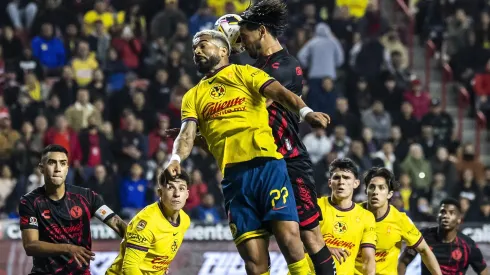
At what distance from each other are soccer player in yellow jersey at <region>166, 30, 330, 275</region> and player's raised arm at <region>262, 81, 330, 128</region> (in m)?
0.07

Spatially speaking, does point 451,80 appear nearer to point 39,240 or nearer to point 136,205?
point 136,205

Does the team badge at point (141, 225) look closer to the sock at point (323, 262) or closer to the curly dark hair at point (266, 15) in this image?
the sock at point (323, 262)

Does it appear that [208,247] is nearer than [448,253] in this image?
No

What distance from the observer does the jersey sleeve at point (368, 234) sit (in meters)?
10.5

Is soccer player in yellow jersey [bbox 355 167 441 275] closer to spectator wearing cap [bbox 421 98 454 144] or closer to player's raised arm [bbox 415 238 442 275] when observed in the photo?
player's raised arm [bbox 415 238 442 275]

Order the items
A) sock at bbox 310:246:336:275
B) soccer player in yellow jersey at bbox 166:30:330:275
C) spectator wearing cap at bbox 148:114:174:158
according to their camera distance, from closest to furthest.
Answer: soccer player in yellow jersey at bbox 166:30:330:275, sock at bbox 310:246:336:275, spectator wearing cap at bbox 148:114:174:158

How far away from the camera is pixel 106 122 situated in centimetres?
1895

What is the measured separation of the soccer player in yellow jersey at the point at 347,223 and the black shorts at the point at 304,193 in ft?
4.01

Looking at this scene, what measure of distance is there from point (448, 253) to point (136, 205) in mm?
6585

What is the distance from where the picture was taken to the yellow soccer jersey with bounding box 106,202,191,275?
388 inches

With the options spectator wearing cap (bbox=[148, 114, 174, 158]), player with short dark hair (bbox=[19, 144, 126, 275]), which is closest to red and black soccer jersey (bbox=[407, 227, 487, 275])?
player with short dark hair (bbox=[19, 144, 126, 275])

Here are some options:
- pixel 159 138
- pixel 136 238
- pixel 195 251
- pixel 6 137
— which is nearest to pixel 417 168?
pixel 159 138

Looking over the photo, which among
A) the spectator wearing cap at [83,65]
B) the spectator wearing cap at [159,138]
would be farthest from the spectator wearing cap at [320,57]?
the spectator wearing cap at [83,65]

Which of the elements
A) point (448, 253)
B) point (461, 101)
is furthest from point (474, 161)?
point (448, 253)
